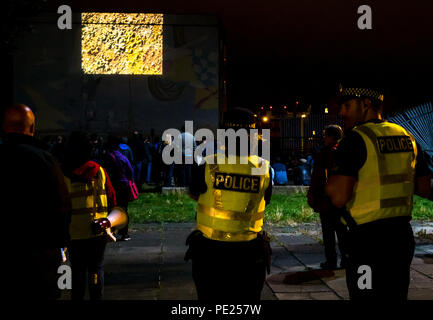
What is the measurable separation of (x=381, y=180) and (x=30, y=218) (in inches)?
83.3

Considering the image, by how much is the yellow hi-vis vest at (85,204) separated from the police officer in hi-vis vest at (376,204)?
8.16 ft

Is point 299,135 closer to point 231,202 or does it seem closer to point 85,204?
point 85,204

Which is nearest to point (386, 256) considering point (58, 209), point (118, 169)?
point (58, 209)

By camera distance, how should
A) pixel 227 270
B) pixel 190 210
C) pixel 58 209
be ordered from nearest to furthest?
pixel 58 209 < pixel 227 270 < pixel 190 210

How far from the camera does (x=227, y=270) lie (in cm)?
350

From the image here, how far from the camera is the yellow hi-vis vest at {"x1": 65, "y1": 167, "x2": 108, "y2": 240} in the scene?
4832 mm

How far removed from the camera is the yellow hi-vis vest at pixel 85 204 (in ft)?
15.9

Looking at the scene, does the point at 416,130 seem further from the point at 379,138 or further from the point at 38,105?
the point at 38,105

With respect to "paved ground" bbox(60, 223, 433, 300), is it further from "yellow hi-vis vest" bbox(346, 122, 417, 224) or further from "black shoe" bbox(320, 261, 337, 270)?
"yellow hi-vis vest" bbox(346, 122, 417, 224)

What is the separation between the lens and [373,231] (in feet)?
10.7

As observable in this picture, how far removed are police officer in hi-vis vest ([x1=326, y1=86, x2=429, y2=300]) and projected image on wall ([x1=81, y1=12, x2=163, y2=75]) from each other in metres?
23.0

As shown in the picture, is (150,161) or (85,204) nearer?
(85,204)

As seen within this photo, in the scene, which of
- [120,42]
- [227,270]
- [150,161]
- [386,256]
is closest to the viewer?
[386,256]
